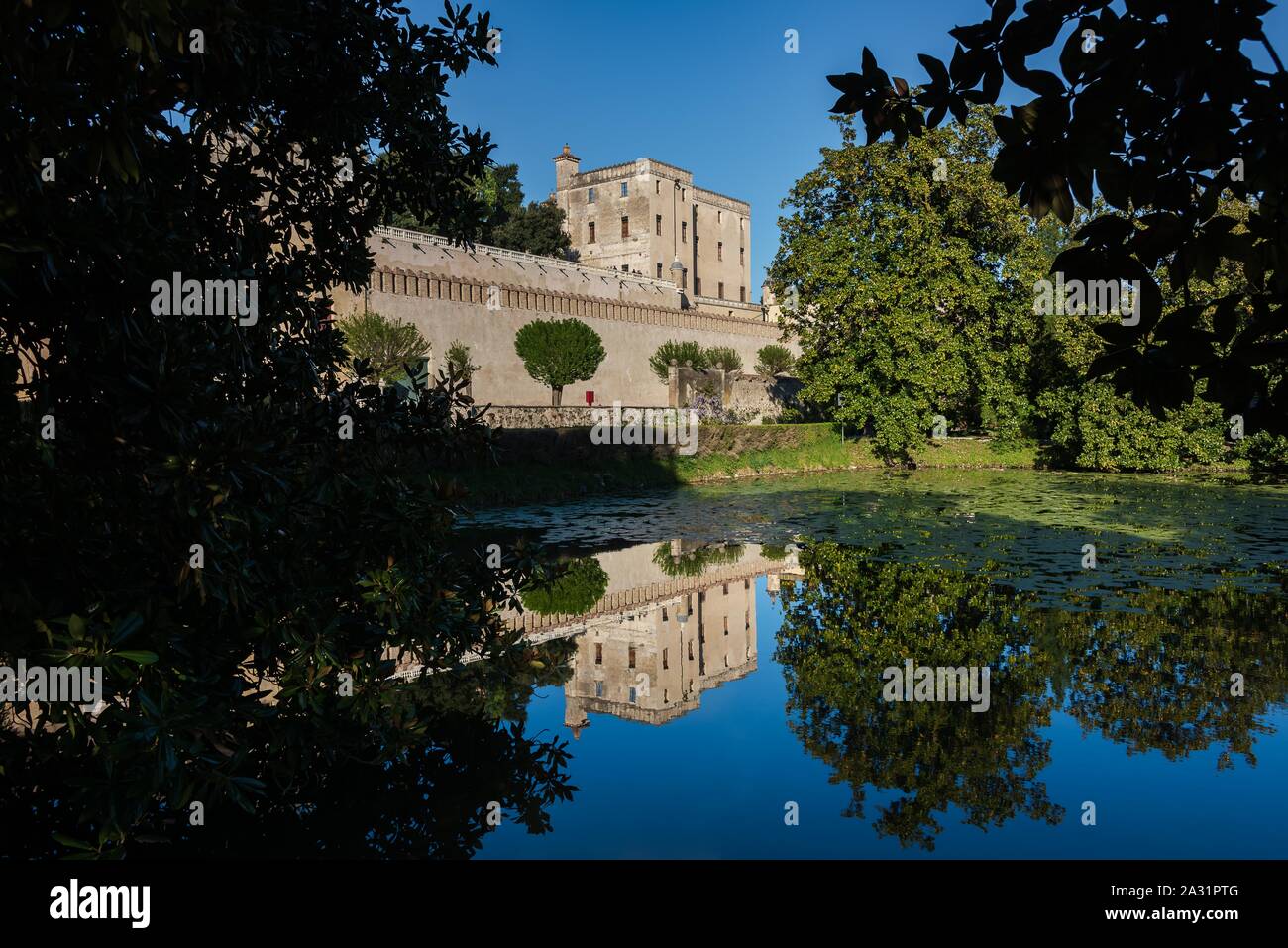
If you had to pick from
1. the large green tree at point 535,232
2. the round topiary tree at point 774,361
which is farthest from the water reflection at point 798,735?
the large green tree at point 535,232

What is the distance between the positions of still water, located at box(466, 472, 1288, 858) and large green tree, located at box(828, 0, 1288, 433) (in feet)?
9.29

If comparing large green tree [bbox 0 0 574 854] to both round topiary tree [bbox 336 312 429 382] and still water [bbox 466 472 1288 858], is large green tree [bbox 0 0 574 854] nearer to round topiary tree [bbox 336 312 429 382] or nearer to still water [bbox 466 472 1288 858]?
still water [bbox 466 472 1288 858]

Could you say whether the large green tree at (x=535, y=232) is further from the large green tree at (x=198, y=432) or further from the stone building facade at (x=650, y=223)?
the large green tree at (x=198, y=432)

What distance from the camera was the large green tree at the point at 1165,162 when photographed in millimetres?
2508

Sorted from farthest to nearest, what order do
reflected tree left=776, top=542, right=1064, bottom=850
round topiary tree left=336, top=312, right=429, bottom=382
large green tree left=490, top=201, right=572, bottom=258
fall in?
large green tree left=490, top=201, right=572, bottom=258 → round topiary tree left=336, top=312, right=429, bottom=382 → reflected tree left=776, top=542, right=1064, bottom=850

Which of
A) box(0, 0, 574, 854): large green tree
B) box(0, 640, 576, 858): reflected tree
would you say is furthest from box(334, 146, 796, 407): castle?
box(0, 640, 576, 858): reflected tree

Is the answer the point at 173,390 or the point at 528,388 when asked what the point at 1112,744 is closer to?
the point at 173,390

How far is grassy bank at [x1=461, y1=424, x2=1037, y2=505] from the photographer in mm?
21500

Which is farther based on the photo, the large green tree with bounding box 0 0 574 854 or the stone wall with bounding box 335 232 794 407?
the stone wall with bounding box 335 232 794 407

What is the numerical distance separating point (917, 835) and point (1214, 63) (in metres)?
3.55

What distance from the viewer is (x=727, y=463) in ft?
92.2

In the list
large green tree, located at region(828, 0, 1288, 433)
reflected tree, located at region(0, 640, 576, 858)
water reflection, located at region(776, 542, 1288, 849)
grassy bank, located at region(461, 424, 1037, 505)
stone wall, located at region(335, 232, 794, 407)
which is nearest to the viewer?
large green tree, located at region(828, 0, 1288, 433)
